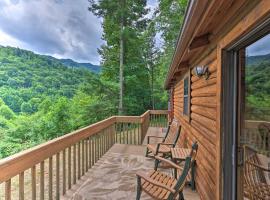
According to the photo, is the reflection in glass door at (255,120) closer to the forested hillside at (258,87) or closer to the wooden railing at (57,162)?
the forested hillside at (258,87)

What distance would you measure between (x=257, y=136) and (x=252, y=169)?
1.29 feet

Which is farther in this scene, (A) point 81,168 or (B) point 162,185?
(A) point 81,168

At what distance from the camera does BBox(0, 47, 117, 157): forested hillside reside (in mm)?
13984

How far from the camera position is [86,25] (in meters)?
34.0

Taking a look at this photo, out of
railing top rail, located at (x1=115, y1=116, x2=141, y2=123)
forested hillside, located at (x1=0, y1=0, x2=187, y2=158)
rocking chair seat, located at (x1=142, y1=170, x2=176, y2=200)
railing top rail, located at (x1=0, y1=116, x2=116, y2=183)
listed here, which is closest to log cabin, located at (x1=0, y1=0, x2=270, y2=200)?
railing top rail, located at (x1=0, y1=116, x2=116, y2=183)

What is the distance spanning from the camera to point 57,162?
3141mm

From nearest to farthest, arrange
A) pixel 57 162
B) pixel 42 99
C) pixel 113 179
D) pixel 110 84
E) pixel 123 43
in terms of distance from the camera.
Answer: pixel 57 162, pixel 113 179, pixel 123 43, pixel 110 84, pixel 42 99

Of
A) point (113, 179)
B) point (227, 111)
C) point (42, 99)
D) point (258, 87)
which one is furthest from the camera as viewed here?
point (42, 99)

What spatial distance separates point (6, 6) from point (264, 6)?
37887 millimetres

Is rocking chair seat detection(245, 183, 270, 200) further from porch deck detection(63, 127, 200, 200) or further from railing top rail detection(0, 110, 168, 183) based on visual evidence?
railing top rail detection(0, 110, 168, 183)

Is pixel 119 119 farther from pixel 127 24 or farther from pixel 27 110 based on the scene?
pixel 27 110

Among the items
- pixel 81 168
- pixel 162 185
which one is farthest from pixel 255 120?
pixel 81 168

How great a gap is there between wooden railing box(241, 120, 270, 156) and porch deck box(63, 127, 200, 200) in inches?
66.3

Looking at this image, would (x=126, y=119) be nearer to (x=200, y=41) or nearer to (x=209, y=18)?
(x=200, y=41)
